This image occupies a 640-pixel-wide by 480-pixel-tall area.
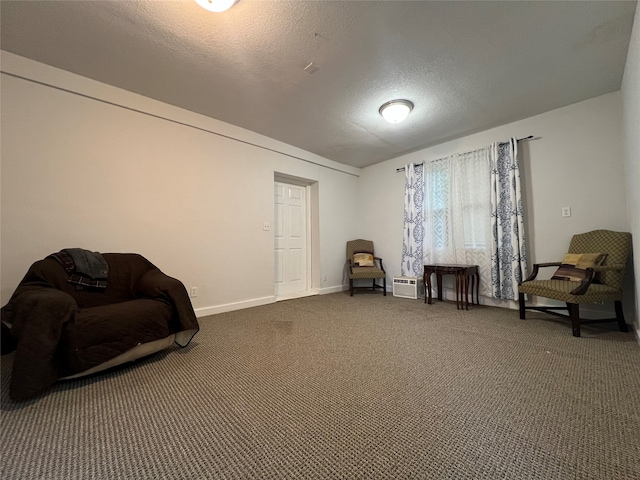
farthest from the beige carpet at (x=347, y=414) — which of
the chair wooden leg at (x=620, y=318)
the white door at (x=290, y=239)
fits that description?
the white door at (x=290, y=239)

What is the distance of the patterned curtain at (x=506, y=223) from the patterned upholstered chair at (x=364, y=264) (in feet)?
5.34

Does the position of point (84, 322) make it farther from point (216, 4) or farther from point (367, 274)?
point (367, 274)

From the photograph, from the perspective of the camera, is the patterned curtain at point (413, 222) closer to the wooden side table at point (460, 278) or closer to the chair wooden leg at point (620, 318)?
the wooden side table at point (460, 278)

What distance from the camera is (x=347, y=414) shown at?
4.25ft

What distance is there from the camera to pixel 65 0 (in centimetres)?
178

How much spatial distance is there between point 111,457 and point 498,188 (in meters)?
4.30

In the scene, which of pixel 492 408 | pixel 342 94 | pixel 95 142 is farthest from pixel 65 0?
pixel 492 408

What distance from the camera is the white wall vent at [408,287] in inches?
163

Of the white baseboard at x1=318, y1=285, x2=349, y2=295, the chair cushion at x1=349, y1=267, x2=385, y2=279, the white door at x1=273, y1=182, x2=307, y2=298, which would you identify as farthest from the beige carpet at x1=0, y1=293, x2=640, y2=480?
the white baseboard at x1=318, y1=285, x2=349, y2=295

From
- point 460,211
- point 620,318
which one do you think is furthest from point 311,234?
point 620,318

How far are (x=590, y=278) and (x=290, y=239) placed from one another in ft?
12.1

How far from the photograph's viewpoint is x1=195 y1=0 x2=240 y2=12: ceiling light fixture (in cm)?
170

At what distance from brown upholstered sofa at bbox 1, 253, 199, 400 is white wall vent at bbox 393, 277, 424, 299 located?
10.5ft

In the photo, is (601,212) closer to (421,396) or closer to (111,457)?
(421,396)
